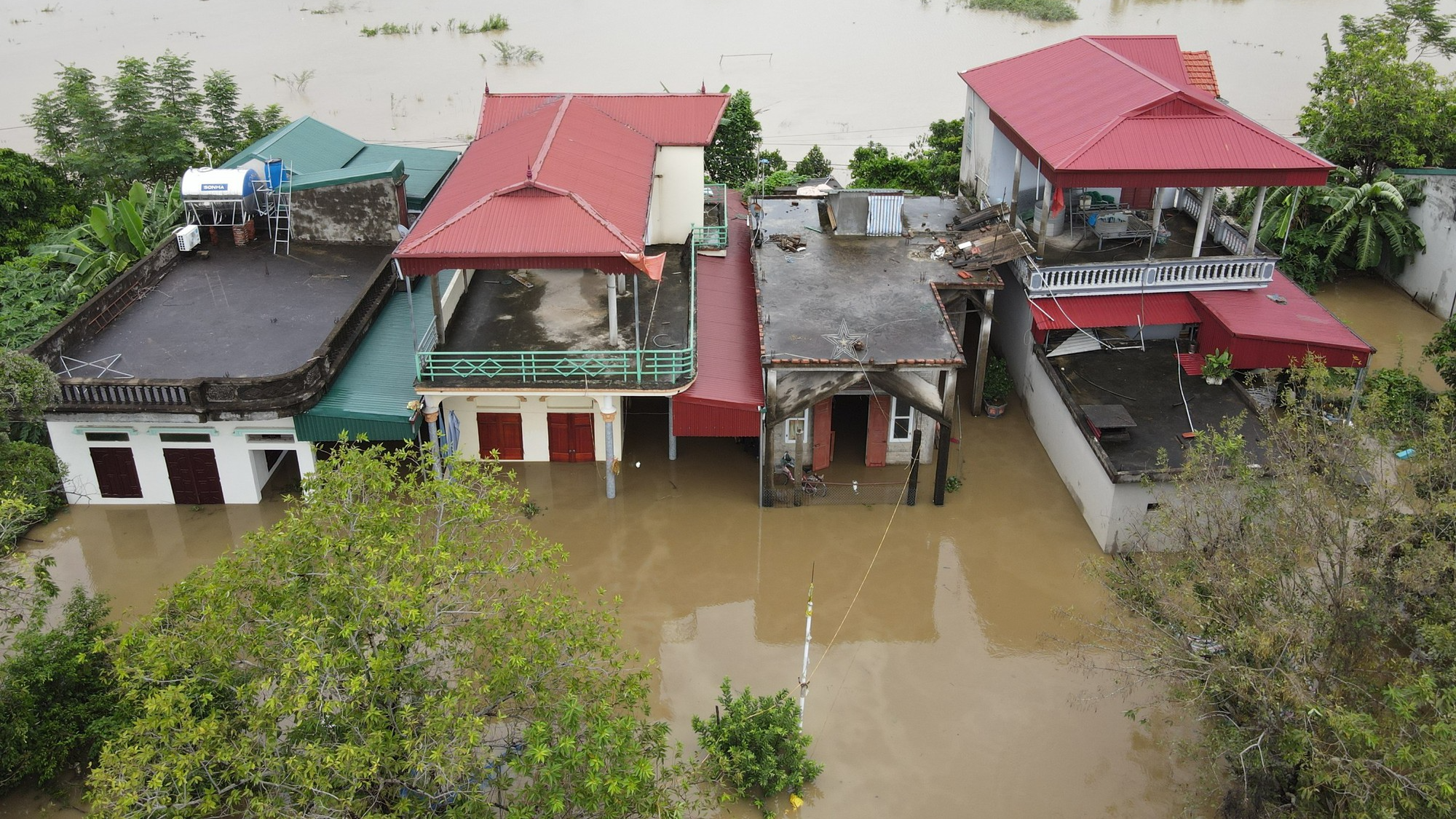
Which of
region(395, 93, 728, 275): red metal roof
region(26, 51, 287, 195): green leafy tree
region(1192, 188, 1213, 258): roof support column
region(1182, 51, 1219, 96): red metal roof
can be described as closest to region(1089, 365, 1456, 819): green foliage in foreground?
region(1192, 188, 1213, 258): roof support column

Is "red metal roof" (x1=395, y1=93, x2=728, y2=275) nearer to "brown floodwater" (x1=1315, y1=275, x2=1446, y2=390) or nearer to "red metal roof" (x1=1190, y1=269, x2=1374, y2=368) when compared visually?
"red metal roof" (x1=1190, y1=269, x2=1374, y2=368)

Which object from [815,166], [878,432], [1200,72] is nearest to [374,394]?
[878,432]

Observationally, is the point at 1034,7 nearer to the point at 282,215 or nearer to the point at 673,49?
the point at 673,49

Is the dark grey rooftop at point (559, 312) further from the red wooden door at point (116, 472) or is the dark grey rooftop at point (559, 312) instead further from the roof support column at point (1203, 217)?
the roof support column at point (1203, 217)

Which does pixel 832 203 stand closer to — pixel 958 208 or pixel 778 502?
pixel 958 208

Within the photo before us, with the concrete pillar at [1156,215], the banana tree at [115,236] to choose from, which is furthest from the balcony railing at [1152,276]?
the banana tree at [115,236]

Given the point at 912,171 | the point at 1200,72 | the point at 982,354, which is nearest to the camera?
the point at 982,354
